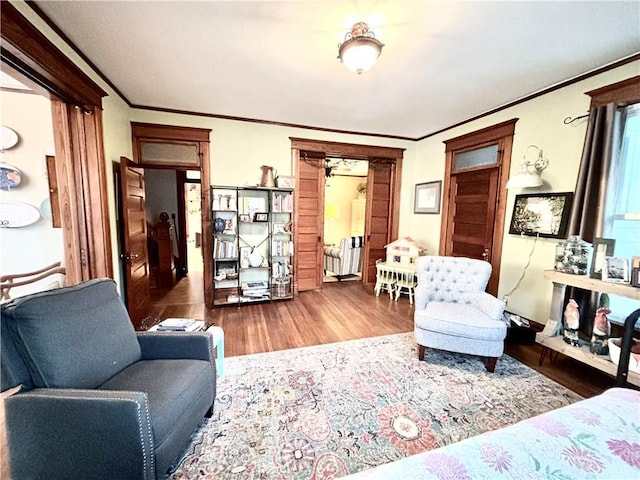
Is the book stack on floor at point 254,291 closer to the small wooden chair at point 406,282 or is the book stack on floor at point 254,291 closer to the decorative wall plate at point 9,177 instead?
the small wooden chair at point 406,282

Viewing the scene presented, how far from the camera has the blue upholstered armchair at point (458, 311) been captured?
90.7 inches

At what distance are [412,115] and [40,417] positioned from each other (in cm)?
431

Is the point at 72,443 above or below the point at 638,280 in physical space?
below

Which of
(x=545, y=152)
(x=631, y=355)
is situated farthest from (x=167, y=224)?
(x=631, y=355)

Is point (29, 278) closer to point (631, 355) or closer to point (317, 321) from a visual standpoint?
point (317, 321)

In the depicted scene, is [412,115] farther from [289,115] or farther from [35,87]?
[35,87]

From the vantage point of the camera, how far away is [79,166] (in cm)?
249

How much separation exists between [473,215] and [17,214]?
5666 millimetres

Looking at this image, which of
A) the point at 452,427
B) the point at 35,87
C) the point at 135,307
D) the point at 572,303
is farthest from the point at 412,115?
the point at 135,307

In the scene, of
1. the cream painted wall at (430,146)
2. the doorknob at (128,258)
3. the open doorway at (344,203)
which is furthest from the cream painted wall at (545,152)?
the doorknob at (128,258)

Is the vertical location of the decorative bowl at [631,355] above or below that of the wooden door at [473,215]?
below

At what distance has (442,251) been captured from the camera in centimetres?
443

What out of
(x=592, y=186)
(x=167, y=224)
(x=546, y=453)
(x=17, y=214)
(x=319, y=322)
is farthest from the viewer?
(x=167, y=224)

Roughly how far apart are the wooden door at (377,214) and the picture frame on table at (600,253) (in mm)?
3003
